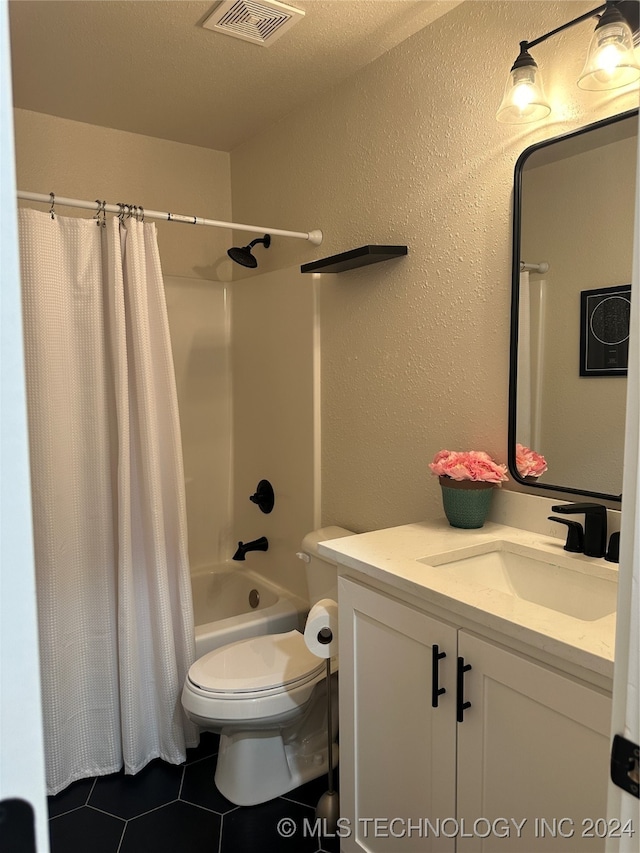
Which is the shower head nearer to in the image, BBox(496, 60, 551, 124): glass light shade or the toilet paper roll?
BBox(496, 60, 551, 124): glass light shade

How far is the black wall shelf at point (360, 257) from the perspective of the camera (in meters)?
2.01

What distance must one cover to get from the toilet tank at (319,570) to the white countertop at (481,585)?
0.47 meters

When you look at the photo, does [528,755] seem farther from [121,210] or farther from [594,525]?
[121,210]

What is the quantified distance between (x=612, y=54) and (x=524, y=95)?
0.75ft

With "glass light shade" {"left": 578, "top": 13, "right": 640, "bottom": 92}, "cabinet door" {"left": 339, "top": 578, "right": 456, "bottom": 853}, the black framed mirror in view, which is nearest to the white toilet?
"cabinet door" {"left": 339, "top": 578, "right": 456, "bottom": 853}

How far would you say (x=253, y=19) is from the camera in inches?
74.1

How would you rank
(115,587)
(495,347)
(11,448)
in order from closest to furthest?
(11,448)
(495,347)
(115,587)

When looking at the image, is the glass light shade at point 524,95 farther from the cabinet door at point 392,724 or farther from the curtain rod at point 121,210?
the cabinet door at point 392,724

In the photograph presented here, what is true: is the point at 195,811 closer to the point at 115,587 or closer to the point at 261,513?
the point at 115,587

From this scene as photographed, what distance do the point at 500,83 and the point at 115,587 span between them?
1993 millimetres

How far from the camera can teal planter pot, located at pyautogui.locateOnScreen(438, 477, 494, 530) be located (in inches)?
67.1

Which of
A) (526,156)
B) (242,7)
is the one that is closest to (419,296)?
(526,156)

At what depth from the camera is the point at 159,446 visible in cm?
220

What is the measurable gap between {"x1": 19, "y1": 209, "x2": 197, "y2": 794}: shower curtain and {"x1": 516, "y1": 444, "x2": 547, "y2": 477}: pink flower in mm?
1178
